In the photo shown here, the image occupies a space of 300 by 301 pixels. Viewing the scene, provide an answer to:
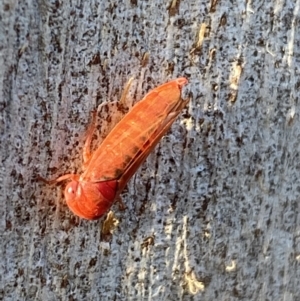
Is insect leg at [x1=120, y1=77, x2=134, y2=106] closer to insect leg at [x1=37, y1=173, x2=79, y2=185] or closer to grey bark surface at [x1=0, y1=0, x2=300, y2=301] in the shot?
grey bark surface at [x1=0, y1=0, x2=300, y2=301]

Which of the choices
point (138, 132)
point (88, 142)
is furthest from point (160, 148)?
point (88, 142)

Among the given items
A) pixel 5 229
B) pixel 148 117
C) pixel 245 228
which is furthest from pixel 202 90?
pixel 5 229

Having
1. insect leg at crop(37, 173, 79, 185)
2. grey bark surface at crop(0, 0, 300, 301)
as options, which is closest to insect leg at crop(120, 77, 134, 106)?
grey bark surface at crop(0, 0, 300, 301)

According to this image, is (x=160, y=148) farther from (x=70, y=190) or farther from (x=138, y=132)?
(x=70, y=190)

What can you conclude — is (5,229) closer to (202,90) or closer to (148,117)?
(148,117)

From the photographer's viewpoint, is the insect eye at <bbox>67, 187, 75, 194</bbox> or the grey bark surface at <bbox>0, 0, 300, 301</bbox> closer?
the grey bark surface at <bbox>0, 0, 300, 301</bbox>

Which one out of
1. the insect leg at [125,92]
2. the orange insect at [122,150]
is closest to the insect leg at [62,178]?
the orange insect at [122,150]

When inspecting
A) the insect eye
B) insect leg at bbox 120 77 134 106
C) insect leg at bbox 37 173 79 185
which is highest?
insect leg at bbox 120 77 134 106
